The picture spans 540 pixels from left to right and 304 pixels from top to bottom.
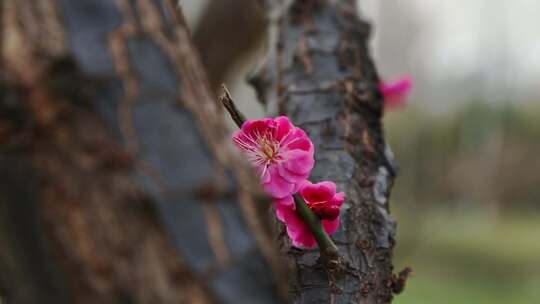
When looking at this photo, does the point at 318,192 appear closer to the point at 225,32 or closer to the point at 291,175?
the point at 291,175

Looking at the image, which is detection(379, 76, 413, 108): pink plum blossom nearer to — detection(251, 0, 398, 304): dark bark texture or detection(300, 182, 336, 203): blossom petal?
detection(251, 0, 398, 304): dark bark texture

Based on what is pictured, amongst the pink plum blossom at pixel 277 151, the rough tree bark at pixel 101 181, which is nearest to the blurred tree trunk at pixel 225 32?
the pink plum blossom at pixel 277 151

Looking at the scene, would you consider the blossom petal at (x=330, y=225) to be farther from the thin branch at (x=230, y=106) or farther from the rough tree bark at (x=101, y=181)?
the rough tree bark at (x=101, y=181)

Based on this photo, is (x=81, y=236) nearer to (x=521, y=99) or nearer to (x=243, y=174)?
(x=243, y=174)

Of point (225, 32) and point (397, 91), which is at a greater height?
point (225, 32)

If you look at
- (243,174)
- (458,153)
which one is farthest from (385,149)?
(458,153)

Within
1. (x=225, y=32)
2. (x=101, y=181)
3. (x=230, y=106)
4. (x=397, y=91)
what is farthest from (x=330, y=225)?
(x=225, y=32)
